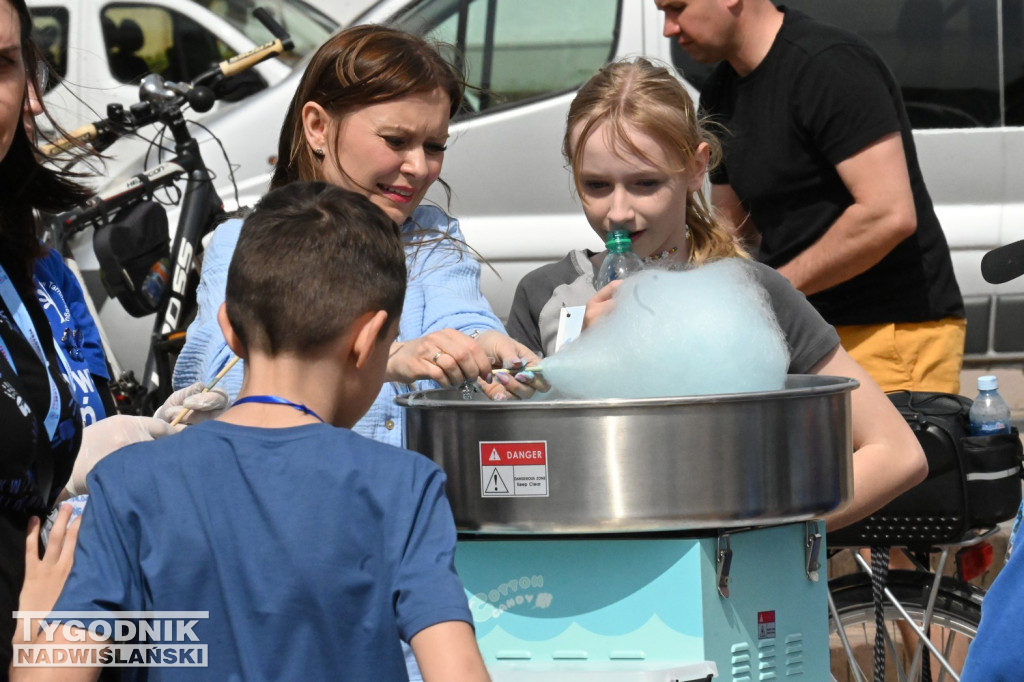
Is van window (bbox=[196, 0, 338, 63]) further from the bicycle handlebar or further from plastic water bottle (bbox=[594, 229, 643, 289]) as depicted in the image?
plastic water bottle (bbox=[594, 229, 643, 289])

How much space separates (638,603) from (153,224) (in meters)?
3.18

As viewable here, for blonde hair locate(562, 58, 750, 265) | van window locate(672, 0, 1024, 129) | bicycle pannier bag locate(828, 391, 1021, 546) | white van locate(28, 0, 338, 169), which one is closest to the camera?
blonde hair locate(562, 58, 750, 265)

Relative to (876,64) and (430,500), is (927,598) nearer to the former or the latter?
(876,64)

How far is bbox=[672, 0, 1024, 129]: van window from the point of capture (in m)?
4.72

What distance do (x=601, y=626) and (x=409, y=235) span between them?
0.75 metres

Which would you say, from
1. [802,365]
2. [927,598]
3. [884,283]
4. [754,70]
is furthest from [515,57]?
[802,365]

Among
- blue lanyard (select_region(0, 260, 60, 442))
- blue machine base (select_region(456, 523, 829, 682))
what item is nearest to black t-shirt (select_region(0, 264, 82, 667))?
blue lanyard (select_region(0, 260, 60, 442))

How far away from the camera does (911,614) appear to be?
305 centimetres

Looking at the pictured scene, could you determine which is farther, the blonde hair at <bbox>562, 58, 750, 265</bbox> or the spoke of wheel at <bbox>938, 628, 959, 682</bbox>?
the spoke of wheel at <bbox>938, 628, 959, 682</bbox>

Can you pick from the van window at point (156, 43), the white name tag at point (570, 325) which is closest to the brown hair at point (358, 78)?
the white name tag at point (570, 325)

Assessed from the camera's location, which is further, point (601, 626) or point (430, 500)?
point (601, 626)

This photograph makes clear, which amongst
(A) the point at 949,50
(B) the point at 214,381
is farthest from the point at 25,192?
(A) the point at 949,50

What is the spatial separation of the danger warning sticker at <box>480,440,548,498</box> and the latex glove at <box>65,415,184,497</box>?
0.39 m

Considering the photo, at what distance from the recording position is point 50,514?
1639 mm
